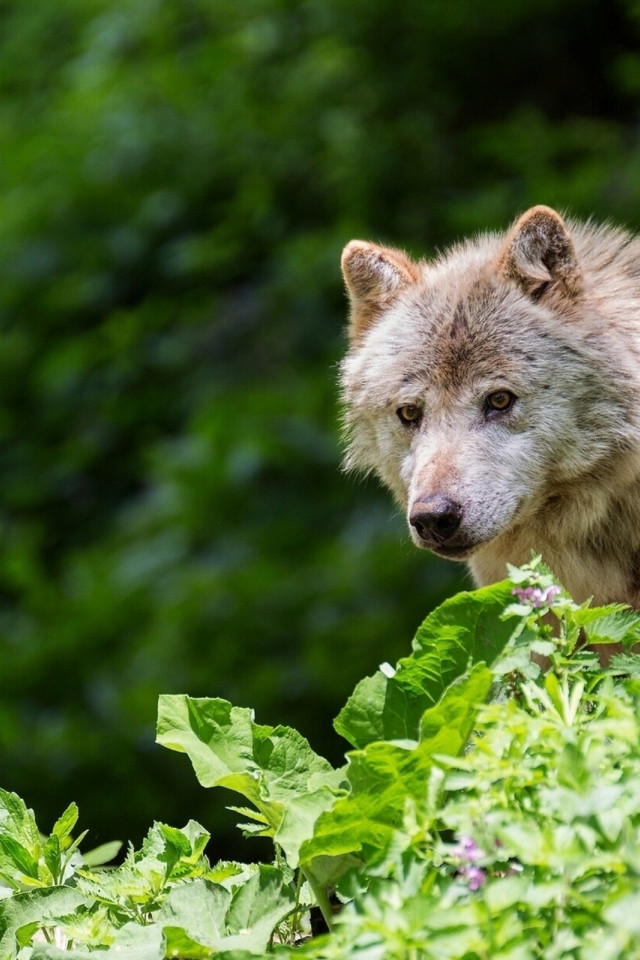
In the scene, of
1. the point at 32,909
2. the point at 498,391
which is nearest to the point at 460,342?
the point at 498,391

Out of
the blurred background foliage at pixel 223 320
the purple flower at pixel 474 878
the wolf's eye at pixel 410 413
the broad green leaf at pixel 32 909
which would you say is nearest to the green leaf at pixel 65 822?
the broad green leaf at pixel 32 909

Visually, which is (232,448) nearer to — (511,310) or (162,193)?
(162,193)

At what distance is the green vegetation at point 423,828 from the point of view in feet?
5.67

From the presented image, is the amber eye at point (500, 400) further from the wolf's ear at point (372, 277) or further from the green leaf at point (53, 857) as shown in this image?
the green leaf at point (53, 857)

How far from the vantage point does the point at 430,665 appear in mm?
2533

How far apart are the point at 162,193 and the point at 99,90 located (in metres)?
1.25

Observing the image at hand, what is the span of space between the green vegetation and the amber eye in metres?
1.39

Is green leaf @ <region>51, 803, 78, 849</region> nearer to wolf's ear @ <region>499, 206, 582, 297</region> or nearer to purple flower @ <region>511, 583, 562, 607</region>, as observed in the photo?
purple flower @ <region>511, 583, 562, 607</region>

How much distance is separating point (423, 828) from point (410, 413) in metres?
2.24

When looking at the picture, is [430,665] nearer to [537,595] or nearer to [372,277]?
[537,595]

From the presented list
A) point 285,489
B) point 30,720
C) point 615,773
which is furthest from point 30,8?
point 615,773

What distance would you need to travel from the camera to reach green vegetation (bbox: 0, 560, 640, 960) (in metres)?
1.73

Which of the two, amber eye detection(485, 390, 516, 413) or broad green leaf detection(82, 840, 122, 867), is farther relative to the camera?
amber eye detection(485, 390, 516, 413)

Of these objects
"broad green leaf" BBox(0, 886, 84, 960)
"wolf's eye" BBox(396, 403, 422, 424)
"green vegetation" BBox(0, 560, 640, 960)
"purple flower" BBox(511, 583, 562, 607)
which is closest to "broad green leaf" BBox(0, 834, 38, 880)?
"green vegetation" BBox(0, 560, 640, 960)
